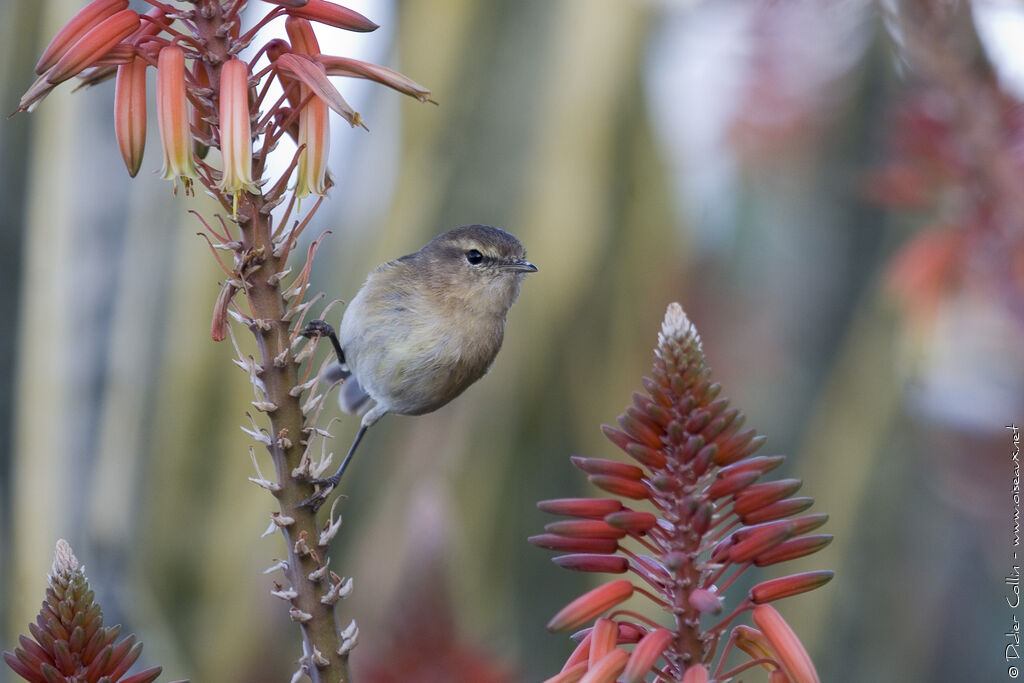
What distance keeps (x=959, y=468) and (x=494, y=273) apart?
179 centimetres

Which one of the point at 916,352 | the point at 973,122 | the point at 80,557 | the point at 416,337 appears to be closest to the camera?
the point at 973,122

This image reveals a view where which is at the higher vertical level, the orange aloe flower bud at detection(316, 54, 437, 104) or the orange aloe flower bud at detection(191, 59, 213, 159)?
the orange aloe flower bud at detection(316, 54, 437, 104)

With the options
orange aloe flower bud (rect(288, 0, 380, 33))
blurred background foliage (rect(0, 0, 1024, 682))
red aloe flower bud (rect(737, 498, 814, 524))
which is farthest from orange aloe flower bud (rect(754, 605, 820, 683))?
blurred background foliage (rect(0, 0, 1024, 682))

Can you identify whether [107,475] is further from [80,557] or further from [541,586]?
[541,586]

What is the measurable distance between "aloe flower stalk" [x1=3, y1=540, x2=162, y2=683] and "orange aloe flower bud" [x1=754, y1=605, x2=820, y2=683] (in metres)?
0.67

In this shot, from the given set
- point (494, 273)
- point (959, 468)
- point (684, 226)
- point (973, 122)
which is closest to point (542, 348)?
point (684, 226)

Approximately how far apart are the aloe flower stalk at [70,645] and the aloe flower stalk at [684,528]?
459 millimetres

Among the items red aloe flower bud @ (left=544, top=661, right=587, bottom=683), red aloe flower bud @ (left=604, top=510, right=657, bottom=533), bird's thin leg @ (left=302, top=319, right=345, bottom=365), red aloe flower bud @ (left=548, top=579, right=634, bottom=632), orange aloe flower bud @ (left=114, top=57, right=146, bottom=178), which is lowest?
red aloe flower bud @ (left=544, top=661, right=587, bottom=683)

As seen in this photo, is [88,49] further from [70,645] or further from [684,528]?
[684,528]

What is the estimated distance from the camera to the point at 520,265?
351 cm

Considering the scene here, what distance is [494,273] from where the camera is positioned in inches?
139

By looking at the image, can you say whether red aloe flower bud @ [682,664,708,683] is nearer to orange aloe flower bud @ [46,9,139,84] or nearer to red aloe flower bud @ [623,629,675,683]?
red aloe flower bud @ [623,629,675,683]

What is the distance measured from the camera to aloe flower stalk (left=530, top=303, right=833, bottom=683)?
1185 millimetres

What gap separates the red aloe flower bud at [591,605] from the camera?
125 cm
